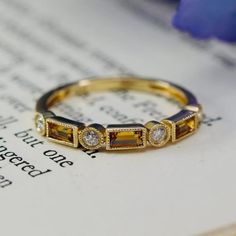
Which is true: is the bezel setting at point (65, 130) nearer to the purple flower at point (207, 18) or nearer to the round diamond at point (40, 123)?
the round diamond at point (40, 123)

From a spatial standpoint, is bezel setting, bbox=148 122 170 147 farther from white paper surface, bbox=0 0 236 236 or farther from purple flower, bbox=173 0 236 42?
purple flower, bbox=173 0 236 42

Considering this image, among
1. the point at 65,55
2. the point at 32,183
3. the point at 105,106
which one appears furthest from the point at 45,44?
the point at 32,183

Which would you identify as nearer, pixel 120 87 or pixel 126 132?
pixel 126 132

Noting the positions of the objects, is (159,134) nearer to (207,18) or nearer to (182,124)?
(182,124)

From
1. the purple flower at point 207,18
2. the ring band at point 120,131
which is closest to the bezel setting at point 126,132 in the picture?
the ring band at point 120,131

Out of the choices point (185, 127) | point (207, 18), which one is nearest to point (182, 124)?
point (185, 127)

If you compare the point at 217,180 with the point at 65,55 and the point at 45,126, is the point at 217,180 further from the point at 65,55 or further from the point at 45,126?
the point at 65,55
